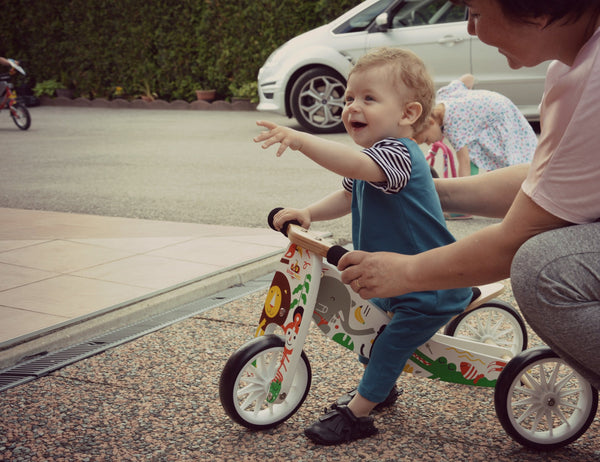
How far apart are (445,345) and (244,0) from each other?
13003 millimetres

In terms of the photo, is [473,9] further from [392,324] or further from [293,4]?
[293,4]

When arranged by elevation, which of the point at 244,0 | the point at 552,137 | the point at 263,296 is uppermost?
the point at 244,0

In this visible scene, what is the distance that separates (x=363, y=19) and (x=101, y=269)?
6.77 meters

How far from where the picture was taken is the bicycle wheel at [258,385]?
232cm

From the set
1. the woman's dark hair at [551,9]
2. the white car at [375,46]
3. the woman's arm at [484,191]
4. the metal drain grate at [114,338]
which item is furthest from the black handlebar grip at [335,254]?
the white car at [375,46]

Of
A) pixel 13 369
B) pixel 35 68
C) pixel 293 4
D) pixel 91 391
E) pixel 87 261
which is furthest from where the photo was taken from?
pixel 35 68

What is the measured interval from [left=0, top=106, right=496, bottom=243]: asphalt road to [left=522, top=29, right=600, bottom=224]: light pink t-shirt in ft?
9.74

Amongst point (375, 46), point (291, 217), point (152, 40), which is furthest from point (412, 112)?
point (152, 40)

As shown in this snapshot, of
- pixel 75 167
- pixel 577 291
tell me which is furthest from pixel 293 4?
pixel 577 291

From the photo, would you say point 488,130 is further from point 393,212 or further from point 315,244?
point 315,244

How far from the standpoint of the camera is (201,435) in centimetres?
240

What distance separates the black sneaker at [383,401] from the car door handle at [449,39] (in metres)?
7.17

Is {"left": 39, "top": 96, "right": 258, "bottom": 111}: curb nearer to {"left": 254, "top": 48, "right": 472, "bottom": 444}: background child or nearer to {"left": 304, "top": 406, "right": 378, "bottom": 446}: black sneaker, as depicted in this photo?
{"left": 254, "top": 48, "right": 472, "bottom": 444}: background child

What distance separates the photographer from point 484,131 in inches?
217
